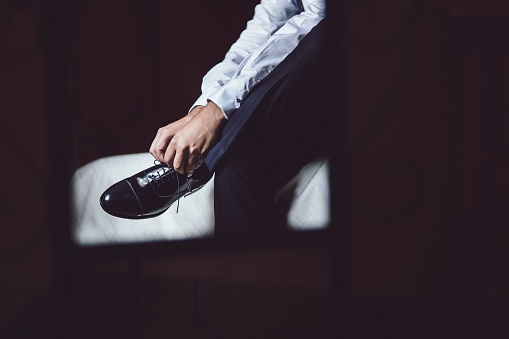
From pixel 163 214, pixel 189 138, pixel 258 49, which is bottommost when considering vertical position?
pixel 163 214

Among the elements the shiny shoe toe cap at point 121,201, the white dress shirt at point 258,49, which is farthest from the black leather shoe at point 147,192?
the white dress shirt at point 258,49

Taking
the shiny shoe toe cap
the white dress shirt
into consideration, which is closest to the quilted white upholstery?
the shiny shoe toe cap

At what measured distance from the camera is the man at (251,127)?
67 cm

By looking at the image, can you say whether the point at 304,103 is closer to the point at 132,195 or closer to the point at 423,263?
the point at 132,195

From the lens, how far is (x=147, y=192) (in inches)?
26.1

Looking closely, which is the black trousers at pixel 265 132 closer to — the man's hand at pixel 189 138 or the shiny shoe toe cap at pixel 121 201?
the man's hand at pixel 189 138

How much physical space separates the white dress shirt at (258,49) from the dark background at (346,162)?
0.07ft

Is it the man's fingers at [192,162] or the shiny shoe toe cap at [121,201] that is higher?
the man's fingers at [192,162]

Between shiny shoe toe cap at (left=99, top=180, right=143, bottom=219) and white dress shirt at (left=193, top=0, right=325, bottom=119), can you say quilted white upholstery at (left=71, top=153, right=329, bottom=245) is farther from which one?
white dress shirt at (left=193, top=0, right=325, bottom=119)

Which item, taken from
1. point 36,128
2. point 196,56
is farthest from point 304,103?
point 36,128

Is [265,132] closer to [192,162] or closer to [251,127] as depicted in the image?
[251,127]

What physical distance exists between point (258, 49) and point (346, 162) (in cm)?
25

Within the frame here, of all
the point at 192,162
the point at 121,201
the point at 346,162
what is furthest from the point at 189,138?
the point at 346,162

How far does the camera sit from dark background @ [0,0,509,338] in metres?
0.66
